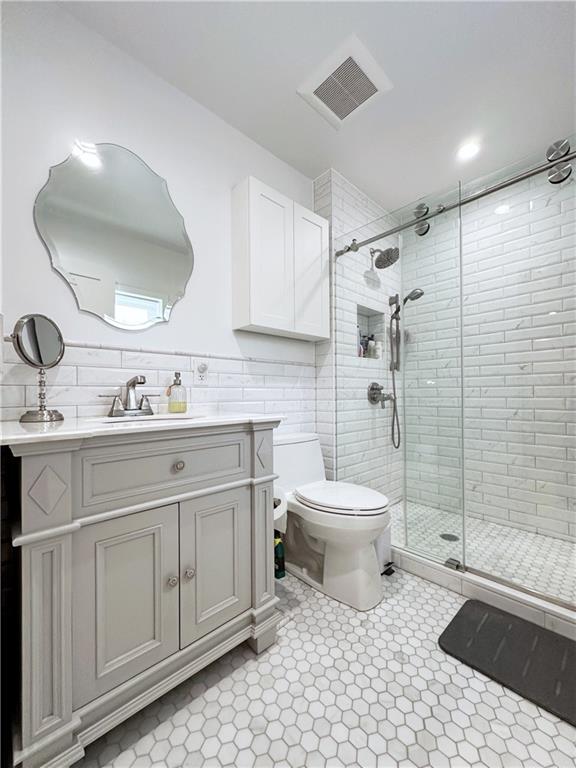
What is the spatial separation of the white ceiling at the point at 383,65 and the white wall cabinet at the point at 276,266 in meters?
0.42

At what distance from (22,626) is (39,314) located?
3.18 ft

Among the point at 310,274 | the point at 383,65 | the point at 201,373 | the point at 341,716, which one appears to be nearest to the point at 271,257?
the point at 310,274

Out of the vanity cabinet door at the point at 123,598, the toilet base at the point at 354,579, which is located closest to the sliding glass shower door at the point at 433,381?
the toilet base at the point at 354,579

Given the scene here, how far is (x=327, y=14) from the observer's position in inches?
49.6

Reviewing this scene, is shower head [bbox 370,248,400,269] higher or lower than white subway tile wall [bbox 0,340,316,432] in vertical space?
higher

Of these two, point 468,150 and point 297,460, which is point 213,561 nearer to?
point 297,460

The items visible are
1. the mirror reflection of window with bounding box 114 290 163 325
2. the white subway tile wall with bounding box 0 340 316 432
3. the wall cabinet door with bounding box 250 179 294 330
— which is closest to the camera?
the white subway tile wall with bounding box 0 340 316 432

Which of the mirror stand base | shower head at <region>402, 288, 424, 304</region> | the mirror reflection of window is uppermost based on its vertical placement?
shower head at <region>402, 288, 424, 304</region>

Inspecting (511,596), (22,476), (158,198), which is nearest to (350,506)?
(511,596)

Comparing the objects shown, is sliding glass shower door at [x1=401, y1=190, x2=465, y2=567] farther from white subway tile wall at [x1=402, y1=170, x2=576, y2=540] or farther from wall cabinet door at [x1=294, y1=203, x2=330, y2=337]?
wall cabinet door at [x1=294, y1=203, x2=330, y2=337]

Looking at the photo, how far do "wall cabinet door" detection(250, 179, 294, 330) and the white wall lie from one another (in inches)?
6.6

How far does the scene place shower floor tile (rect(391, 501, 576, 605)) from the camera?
4.94 ft

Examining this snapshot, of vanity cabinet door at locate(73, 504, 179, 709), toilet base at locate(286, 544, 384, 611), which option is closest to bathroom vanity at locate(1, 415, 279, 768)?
vanity cabinet door at locate(73, 504, 179, 709)

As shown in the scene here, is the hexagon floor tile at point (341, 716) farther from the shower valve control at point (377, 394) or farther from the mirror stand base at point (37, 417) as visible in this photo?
the shower valve control at point (377, 394)
